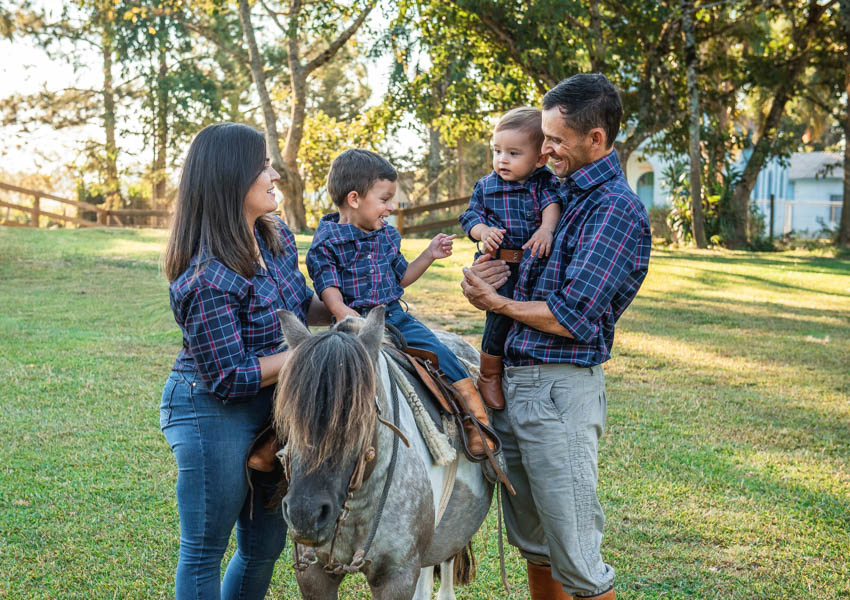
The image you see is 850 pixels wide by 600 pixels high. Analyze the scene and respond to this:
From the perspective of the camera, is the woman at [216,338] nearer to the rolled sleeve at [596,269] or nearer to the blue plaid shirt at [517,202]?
the blue plaid shirt at [517,202]

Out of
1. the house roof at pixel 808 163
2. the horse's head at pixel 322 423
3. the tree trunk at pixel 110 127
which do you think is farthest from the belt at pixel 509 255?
the house roof at pixel 808 163

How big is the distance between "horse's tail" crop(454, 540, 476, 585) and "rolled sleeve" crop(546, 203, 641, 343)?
1.67 meters

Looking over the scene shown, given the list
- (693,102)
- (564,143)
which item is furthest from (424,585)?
(693,102)

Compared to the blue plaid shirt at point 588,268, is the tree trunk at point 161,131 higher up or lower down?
higher up

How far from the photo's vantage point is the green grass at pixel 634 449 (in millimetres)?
4184

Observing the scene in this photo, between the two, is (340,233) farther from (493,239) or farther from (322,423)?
(322,423)

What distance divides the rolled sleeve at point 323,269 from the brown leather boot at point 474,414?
2.31 ft

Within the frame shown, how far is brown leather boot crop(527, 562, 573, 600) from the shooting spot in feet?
10.5

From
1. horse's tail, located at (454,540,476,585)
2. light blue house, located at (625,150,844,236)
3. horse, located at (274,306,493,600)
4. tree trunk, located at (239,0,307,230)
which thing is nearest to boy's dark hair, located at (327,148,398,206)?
horse, located at (274,306,493,600)

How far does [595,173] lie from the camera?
268 cm

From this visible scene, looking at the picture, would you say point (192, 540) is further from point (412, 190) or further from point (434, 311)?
point (412, 190)

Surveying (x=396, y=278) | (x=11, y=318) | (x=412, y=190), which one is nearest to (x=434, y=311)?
(x=11, y=318)

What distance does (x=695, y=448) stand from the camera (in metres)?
6.09

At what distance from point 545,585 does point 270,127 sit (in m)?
16.3
